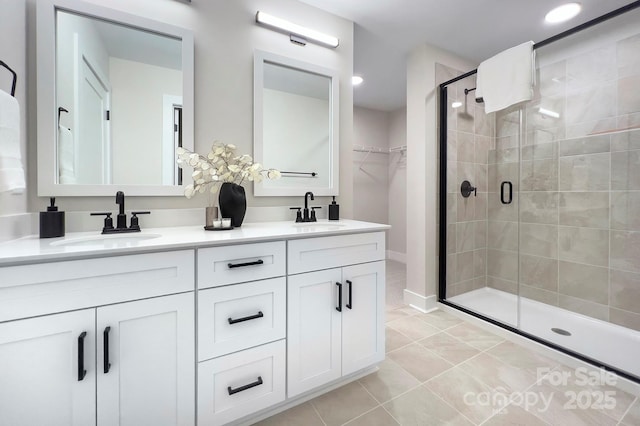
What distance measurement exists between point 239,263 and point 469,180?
240cm

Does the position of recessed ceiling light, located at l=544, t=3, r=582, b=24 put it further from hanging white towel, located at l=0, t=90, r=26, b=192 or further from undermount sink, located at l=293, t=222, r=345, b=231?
hanging white towel, located at l=0, t=90, r=26, b=192

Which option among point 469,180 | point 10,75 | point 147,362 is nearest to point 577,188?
point 469,180

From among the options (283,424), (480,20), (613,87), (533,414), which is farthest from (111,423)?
(613,87)

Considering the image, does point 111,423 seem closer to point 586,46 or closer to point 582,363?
point 582,363

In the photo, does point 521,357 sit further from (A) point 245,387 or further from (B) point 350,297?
(A) point 245,387

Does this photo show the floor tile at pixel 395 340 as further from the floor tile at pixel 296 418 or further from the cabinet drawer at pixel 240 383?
the cabinet drawer at pixel 240 383

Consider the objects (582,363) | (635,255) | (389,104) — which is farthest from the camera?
(389,104)

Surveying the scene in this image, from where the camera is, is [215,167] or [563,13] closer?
[215,167]

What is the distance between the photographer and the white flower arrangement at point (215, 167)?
1.40 m

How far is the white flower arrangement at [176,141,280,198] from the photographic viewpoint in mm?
1402

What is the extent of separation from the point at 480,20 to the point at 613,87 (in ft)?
3.65

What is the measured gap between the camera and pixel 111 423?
0.90 metres

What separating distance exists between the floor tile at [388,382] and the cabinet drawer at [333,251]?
70cm

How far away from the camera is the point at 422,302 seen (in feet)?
7.97
